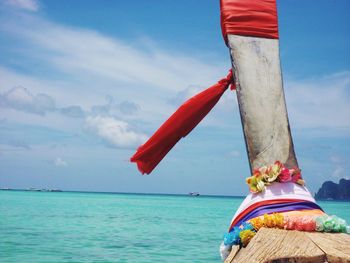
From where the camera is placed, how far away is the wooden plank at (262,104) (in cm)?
219

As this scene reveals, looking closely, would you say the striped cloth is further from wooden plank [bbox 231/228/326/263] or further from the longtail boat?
wooden plank [bbox 231/228/326/263]

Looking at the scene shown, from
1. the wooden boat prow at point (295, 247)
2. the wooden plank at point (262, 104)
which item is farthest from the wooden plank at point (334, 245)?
the wooden plank at point (262, 104)

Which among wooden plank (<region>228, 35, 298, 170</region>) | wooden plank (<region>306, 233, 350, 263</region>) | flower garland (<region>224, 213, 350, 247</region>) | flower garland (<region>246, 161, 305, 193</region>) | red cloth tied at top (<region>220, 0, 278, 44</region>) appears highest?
red cloth tied at top (<region>220, 0, 278, 44</region>)

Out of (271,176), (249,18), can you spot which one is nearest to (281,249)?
(271,176)

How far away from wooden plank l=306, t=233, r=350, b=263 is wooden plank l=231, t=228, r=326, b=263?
0.06 ft

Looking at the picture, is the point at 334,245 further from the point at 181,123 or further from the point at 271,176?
the point at 181,123

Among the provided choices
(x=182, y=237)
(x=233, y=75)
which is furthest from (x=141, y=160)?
(x=182, y=237)

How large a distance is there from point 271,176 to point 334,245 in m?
0.52

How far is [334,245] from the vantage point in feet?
5.49

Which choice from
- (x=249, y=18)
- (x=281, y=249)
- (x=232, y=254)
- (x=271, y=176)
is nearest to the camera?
(x=281, y=249)

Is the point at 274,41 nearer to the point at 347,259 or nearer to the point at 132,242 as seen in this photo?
the point at 347,259

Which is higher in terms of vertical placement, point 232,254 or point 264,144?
point 264,144

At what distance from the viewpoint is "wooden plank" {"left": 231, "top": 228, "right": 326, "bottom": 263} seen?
155 cm

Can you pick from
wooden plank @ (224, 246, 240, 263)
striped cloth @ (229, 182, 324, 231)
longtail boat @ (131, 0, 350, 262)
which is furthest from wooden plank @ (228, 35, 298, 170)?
wooden plank @ (224, 246, 240, 263)
